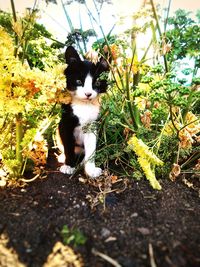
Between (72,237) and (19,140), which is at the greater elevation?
(19,140)

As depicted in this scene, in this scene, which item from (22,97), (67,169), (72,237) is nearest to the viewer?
(72,237)

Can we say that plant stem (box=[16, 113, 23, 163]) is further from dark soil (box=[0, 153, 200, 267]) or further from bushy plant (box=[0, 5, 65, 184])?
dark soil (box=[0, 153, 200, 267])

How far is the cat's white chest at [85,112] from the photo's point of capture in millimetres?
2383

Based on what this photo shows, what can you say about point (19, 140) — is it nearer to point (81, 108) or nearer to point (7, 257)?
point (81, 108)

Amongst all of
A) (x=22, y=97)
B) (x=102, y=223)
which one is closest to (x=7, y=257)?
(x=102, y=223)

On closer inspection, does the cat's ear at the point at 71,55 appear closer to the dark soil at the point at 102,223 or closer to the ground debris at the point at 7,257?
the dark soil at the point at 102,223

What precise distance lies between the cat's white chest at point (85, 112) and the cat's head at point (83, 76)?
6cm

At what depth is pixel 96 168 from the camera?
98.1 inches

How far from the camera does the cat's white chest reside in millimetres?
2383

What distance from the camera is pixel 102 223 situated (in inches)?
74.5

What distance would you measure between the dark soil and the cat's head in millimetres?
574

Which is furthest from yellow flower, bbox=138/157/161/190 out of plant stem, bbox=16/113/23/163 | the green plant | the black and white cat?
plant stem, bbox=16/113/23/163

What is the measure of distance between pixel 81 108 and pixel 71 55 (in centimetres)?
35

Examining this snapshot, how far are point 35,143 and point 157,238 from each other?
1011 mm
